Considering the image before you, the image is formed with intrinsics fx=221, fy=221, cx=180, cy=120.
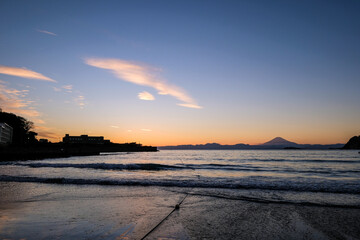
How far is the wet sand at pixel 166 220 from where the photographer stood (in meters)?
4.11

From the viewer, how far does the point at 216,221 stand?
4.99 m

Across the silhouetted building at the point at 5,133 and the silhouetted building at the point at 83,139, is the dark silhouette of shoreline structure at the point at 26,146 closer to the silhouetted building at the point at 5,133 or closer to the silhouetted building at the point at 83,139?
the silhouetted building at the point at 5,133

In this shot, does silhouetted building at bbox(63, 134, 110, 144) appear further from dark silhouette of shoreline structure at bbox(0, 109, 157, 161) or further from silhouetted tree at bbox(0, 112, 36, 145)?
silhouetted tree at bbox(0, 112, 36, 145)

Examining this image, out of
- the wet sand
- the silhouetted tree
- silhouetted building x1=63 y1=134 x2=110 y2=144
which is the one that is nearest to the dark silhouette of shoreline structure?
the silhouetted tree

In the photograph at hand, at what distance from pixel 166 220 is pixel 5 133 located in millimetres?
100219

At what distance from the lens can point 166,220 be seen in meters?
4.91

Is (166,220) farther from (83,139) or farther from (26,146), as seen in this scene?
(83,139)

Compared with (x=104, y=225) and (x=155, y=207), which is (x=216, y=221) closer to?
(x=155, y=207)

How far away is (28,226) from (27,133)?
12432 cm

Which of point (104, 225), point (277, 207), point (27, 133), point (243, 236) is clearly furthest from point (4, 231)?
point (27, 133)

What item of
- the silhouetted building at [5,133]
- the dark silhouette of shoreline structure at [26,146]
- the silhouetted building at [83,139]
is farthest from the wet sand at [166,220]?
the silhouetted building at [83,139]

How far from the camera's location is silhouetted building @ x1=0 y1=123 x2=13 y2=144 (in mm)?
76031

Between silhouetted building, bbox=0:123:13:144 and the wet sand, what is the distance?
8809 centimetres

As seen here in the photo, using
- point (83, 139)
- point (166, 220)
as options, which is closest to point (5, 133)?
point (83, 139)
